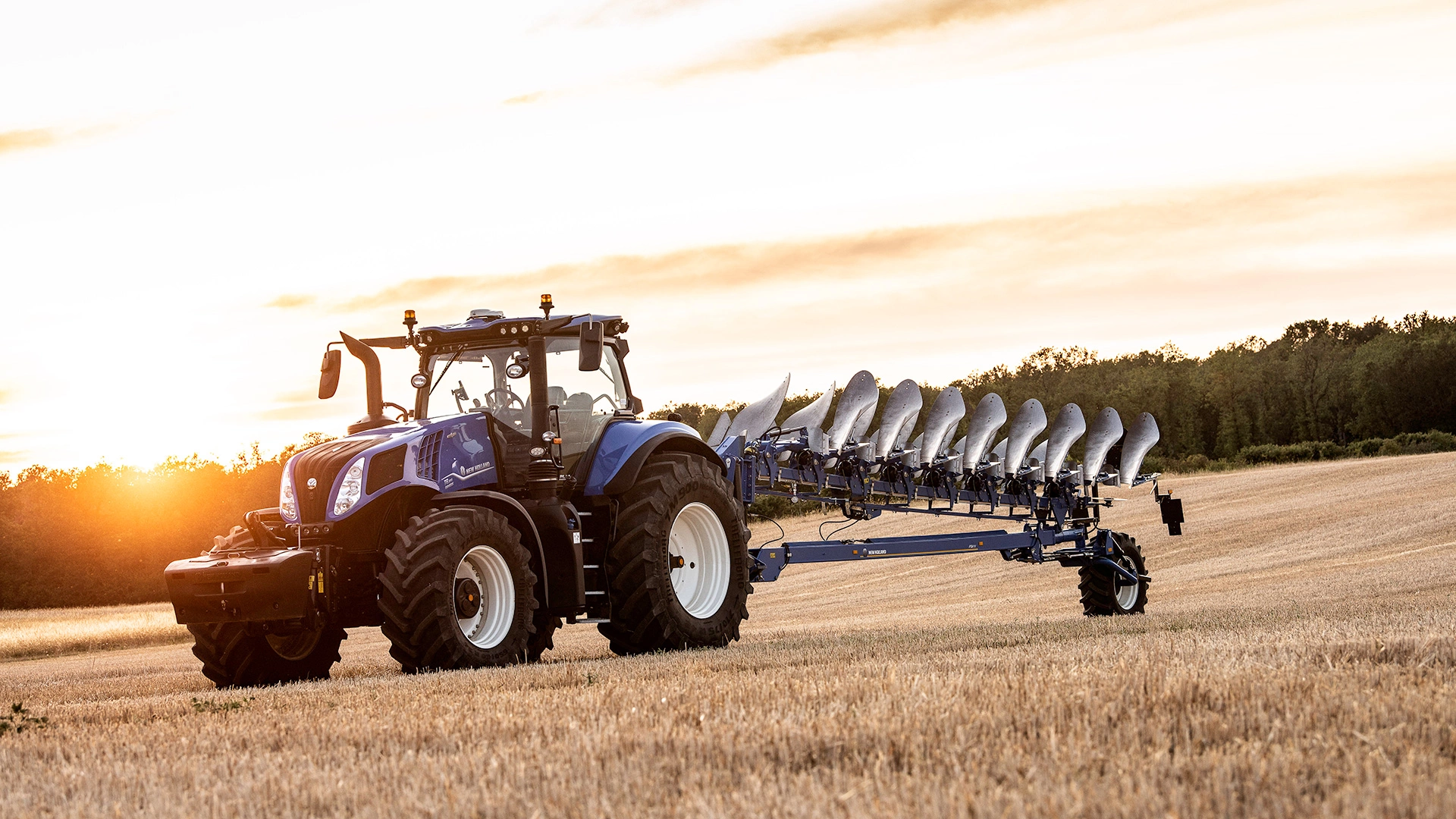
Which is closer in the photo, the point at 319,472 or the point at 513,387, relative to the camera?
the point at 319,472

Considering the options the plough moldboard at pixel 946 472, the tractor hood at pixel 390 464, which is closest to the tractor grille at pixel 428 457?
the tractor hood at pixel 390 464

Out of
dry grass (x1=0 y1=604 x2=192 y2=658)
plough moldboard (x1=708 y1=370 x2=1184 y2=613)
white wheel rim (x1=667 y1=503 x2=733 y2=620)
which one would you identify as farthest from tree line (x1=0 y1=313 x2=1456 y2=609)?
white wheel rim (x1=667 y1=503 x2=733 y2=620)

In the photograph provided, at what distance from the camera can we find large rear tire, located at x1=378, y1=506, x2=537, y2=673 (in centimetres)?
823

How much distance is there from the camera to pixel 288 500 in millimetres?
9094

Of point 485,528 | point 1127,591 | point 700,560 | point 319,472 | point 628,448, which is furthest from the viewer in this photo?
A: point 1127,591

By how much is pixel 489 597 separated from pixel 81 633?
2419 centimetres

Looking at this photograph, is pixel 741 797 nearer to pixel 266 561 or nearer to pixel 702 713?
pixel 702 713

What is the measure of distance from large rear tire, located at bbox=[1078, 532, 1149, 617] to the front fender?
670cm

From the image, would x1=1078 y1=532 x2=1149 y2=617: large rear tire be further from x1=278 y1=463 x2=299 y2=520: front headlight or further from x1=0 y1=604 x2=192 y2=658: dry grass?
x1=0 y1=604 x2=192 y2=658: dry grass

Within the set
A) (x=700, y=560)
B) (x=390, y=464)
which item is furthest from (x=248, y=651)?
(x=700, y=560)

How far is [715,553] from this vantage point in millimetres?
10523

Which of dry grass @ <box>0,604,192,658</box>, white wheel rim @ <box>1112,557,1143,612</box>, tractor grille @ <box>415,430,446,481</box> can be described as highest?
tractor grille @ <box>415,430,446,481</box>

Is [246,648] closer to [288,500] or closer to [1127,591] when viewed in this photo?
[288,500]

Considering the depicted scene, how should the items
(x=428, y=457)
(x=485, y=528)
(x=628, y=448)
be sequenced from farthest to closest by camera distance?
(x=628, y=448) → (x=428, y=457) → (x=485, y=528)
